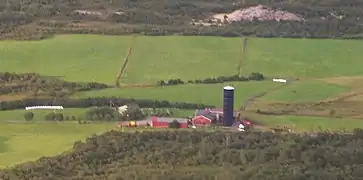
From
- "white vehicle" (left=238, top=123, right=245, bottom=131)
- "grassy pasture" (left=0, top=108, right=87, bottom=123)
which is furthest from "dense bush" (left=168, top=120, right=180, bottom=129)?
"grassy pasture" (left=0, top=108, right=87, bottom=123)

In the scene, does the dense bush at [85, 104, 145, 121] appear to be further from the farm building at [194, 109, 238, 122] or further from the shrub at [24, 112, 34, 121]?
the farm building at [194, 109, 238, 122]

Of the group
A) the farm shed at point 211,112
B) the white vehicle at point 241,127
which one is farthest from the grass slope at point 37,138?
the white vehicle at point 241,127

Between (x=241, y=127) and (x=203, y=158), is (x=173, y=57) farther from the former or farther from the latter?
(x=203, y=158)

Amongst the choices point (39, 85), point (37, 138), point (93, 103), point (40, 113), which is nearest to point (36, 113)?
point (40, 113)

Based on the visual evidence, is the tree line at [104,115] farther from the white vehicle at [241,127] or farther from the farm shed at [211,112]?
the white vehicle at [241,127]

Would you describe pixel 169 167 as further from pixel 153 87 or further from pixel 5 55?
pixel 5 55
